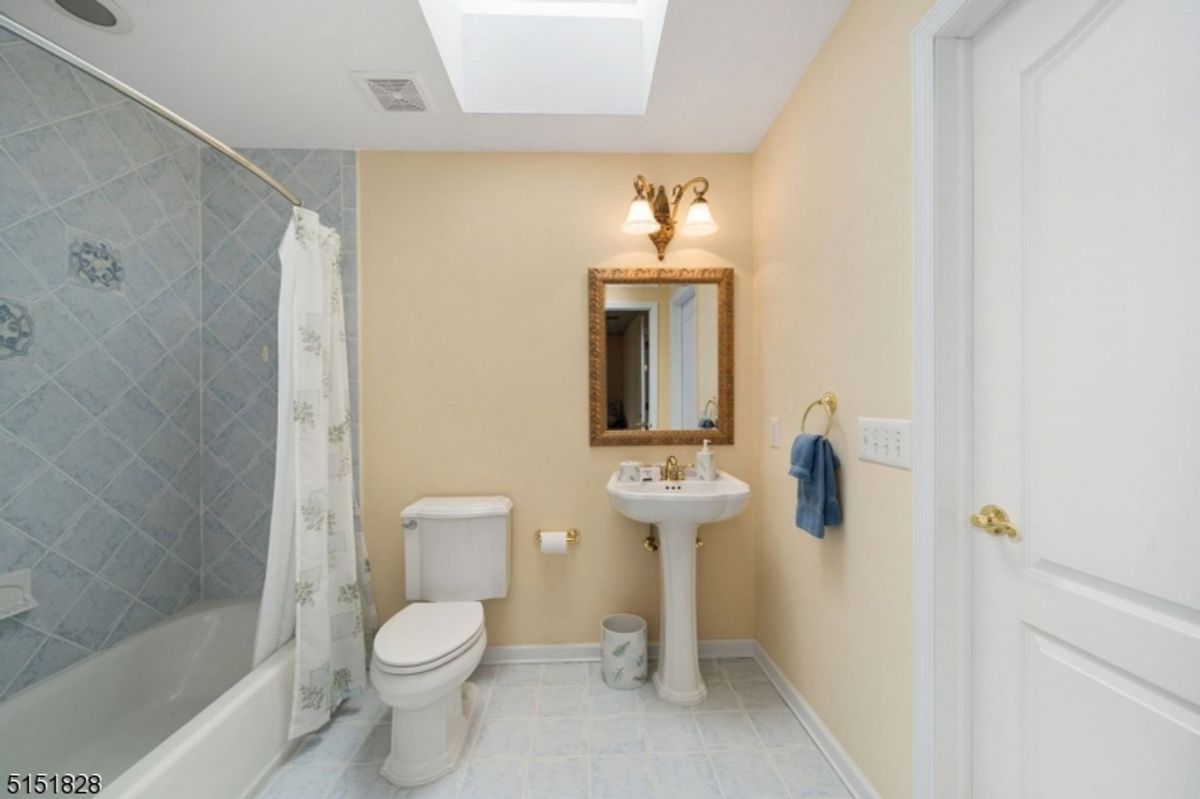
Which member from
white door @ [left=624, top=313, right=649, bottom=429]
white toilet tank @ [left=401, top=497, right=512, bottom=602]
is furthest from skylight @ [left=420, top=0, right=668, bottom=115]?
white toilet tank @ [left=401, top=497, right=512, bottom=602]

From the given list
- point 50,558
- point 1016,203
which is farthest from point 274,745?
point 1016,203

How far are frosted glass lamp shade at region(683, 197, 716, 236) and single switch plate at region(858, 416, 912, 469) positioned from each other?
1025 mm

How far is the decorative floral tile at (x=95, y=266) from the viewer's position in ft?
5.21

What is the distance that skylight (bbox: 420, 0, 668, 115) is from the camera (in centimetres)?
180

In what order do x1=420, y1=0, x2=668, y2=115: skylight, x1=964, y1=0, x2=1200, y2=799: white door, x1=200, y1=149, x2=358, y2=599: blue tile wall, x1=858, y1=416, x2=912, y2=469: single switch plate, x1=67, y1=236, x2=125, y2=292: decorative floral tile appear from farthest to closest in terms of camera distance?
1. x1=200, y1=149, x2=358, y2=599: blue tile wall
2. x1=420, y1=0, x2=668, y2=115: skylight
3. x1=67, y1=236, x2=125, y2=292: decorative floral tile
4. x1=858, y1=416, x2=912, y2=469: single switch plate
5. x1=964, y1=0, x2=1200, y2=799: white door

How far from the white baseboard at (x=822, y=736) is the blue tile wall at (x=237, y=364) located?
222 cm

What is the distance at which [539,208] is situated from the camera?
7.06 ft

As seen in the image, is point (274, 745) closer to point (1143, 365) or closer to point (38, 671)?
point (38, 671)

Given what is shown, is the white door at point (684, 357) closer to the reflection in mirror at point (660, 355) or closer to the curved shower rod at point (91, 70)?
the reflection in mirror at point (660, 355)

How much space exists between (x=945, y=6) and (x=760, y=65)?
2.25 feet

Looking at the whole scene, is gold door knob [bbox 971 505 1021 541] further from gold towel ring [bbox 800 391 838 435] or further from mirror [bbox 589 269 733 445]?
mirror [bbox 589 269 733 445]

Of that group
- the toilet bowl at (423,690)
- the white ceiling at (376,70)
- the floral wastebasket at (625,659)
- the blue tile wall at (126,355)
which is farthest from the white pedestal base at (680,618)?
the white ceiling at (376,70)

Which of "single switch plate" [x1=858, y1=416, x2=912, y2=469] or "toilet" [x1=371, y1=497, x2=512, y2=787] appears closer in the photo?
"single switch plate" [x1=858, y1=416, x2=912, y2=469]

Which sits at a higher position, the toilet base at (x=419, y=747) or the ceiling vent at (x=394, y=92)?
the ceiling vent at (x=394, y=92)
